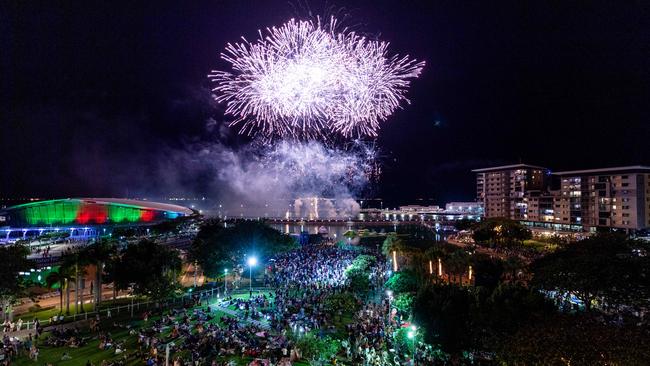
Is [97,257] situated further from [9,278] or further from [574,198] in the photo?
[574,198]

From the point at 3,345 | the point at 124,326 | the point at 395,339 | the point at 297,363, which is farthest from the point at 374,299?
the point at 3,345

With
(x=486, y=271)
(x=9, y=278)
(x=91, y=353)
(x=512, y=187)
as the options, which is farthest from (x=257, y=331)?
(x=512, y=187)

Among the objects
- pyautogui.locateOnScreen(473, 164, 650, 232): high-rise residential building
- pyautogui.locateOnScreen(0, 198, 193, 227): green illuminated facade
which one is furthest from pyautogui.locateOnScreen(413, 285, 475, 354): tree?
pyautogui.locateOnScreen(0, 198, 193, 227): green illuminated facade

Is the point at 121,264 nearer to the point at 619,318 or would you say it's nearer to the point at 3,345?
the point at 3,345

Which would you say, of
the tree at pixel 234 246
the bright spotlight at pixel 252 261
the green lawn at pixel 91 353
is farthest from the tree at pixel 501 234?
the green lawn at pixel 91 353

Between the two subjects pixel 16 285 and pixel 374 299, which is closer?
pixel 16 285
